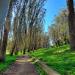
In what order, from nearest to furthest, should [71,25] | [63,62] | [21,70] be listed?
[21,70] < [63,62] < [71,25]

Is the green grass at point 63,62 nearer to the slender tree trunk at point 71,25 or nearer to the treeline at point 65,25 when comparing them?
the slender tree trunk at point 71,25

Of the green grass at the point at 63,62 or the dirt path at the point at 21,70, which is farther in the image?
the dirt path at the point at 21,70

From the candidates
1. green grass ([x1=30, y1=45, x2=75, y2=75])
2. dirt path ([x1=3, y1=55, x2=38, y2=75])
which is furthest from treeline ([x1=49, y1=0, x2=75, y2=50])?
dirt path ([x1=3, y1=55, x2=38, y2=75])

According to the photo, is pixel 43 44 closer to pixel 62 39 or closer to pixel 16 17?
pixel 62 39

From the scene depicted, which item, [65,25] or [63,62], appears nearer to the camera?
[63,62]

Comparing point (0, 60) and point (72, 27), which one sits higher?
point (72, 27)

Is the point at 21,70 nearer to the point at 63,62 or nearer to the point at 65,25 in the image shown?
the point at 63,62

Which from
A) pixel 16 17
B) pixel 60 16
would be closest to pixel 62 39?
pixel 60 16

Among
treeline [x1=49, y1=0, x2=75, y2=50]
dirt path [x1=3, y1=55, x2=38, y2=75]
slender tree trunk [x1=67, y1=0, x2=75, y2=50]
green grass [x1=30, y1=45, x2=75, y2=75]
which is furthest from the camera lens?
treeline [x1=49, y1=0, x2=75, y2=50]

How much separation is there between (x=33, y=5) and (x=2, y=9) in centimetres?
6476

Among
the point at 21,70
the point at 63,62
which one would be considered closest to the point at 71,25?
the point at 63,62

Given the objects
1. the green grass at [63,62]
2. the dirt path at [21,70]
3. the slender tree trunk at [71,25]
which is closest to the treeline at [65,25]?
the slender tree trunk at [71,25]

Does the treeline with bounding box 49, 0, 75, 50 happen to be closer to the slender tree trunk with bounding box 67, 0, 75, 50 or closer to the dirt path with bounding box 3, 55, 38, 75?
the slender tree trunk with bounding box 67, 0, 75, 50

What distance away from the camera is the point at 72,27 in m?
26.2
